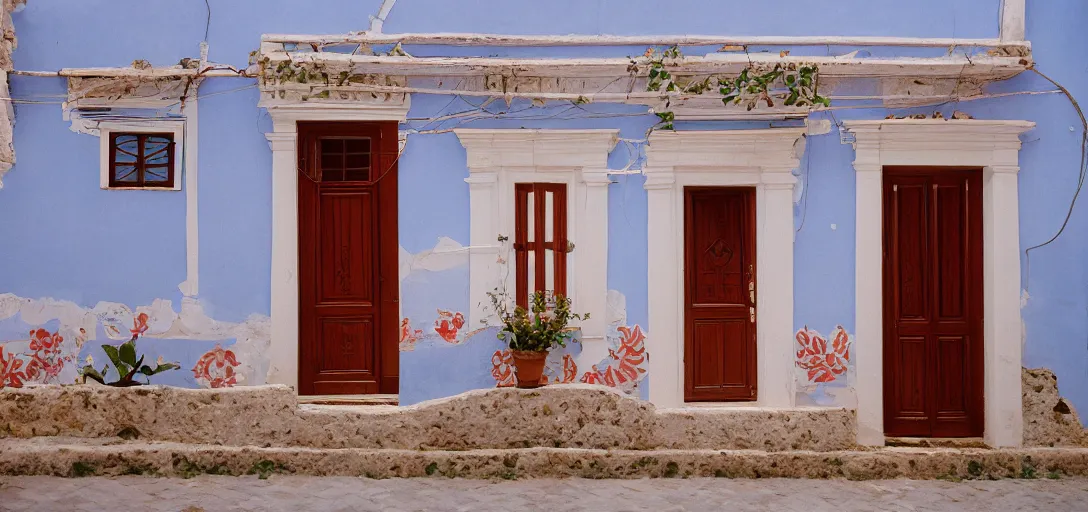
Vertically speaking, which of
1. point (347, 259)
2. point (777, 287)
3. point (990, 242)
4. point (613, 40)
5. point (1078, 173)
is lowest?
point (777, 287)

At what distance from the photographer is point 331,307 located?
7582mm

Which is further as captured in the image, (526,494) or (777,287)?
(777,287)

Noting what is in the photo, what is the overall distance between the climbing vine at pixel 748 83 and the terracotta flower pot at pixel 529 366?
2.19 m

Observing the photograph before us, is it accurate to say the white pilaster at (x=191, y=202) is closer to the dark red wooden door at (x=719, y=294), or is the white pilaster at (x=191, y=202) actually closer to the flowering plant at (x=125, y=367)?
the flowering plant at (x=125, y=367)

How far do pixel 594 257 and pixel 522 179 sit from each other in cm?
92

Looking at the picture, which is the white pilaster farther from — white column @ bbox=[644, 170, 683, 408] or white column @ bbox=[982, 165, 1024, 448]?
white column @ bbox=[982, 165, 1024, 448]

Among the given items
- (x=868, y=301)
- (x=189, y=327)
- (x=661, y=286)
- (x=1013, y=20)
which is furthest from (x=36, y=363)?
(x=1013, y=20)

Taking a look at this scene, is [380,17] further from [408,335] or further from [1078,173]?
[1078,173]

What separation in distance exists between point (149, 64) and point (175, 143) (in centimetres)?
71

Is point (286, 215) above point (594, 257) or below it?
above

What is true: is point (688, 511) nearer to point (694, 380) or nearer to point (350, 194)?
point (694, 380)

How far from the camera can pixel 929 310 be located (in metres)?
7.42

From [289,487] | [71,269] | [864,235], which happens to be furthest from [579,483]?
[71,269]

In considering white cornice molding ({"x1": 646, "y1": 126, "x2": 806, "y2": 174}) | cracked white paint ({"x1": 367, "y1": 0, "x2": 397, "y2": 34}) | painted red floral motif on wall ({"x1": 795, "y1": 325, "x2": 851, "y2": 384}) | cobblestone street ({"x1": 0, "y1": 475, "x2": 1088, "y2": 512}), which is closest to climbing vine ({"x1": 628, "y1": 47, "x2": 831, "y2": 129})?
white cornice molding ({"x1": 646, "y1": 126, "x2": 806, "y2": 174})
